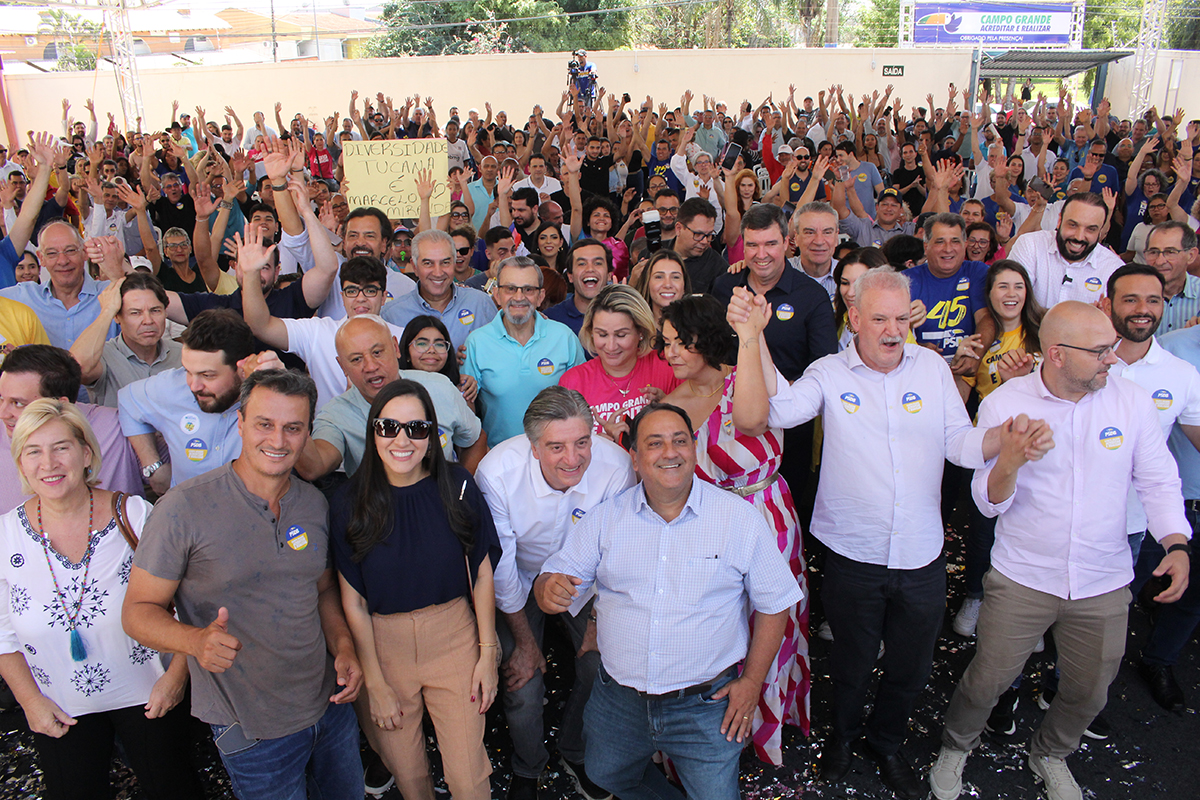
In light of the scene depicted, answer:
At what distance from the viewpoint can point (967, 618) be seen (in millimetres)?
3971

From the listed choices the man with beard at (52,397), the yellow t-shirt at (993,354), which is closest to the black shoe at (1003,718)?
the yellow t-shirt at (993,354)

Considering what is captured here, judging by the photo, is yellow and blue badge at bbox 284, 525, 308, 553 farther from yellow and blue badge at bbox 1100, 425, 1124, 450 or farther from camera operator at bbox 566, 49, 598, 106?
camera operator at bbox 566, 49, 598, 106


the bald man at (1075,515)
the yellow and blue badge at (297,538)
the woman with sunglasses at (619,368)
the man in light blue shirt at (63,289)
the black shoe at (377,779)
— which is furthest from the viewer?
the man in light blue shirt at (63,289)

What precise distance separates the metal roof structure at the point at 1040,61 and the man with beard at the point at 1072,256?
20247 mm

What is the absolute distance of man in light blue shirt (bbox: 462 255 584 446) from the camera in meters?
3.88

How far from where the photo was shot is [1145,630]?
3.91m

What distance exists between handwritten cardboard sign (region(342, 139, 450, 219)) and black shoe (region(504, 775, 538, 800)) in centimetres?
417

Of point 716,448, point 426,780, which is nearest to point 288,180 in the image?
point 716,448

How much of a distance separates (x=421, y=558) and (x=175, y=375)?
4.21 ft

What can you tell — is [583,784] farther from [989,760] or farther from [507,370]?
[507,370]

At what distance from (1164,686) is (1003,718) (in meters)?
0.81

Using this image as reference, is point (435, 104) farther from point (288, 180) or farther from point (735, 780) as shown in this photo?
point (735, 780)

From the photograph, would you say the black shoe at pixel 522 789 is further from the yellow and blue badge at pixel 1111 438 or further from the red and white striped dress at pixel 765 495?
the yellow and blue badge at pixel 1111 438

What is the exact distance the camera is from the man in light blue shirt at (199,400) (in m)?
2.88
